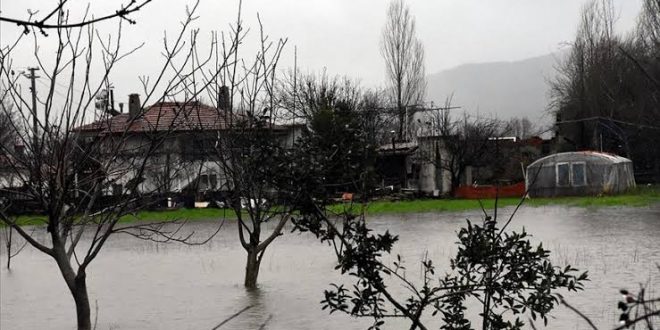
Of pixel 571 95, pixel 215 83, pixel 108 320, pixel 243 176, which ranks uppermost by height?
pixel 571 95

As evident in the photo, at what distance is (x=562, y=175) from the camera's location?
40344 millimetres

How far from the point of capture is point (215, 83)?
38.8 feet

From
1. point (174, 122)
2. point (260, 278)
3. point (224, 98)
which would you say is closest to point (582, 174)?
point (260, 278)

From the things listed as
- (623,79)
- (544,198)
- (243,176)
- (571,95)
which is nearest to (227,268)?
(243,176)

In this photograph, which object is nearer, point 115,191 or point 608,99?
point 115,191

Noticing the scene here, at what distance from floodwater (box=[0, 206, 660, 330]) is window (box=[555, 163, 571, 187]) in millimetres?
15715

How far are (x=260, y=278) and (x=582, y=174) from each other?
29.0m

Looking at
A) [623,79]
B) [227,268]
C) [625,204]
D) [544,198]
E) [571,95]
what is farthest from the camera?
[571,95]

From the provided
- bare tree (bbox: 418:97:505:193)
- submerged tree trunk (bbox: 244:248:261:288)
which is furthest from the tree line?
submerged tree trunk (bbox: 244:248:261:288)

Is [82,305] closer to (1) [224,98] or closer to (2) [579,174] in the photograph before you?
(1) [224,98]

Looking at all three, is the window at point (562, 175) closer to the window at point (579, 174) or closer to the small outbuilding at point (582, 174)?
the small outbuilding at point (582, 174)

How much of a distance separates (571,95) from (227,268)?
46.4m

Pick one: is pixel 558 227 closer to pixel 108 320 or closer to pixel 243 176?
pixel 243 176

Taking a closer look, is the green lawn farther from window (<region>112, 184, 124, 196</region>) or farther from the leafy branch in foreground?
the leafy branch in foreground
